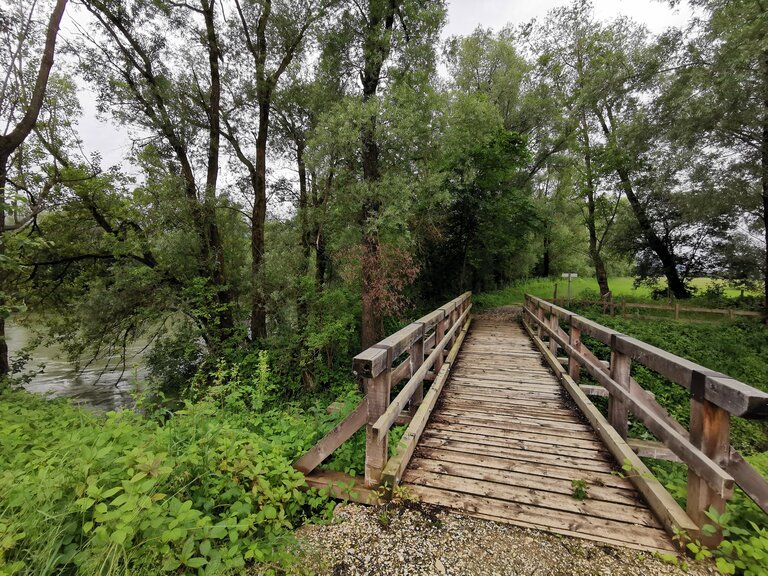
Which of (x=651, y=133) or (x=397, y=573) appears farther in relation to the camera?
(x=651, y=133)

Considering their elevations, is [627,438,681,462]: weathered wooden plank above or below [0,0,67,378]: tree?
below

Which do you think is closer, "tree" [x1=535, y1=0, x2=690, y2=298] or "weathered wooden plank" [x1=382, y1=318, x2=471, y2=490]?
"weathered wooden plank" [x1=382, y1=318, x2=471, y2=490]

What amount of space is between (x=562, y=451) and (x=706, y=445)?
1.18 metres

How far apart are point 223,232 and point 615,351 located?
422 inches

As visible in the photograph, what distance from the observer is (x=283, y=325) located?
944 cm

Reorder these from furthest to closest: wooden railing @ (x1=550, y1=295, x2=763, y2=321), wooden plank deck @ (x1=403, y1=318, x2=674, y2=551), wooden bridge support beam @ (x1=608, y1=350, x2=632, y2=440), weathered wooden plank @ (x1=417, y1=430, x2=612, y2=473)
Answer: wooden railing @ (x1=550, y1=295, x2=763, y2=321)
wooden bridge support beam @ (x1=608, y1=350, x2=632, y2=440)
weathered wooden plank @ (x1=417, y1=430, x2=612, y2=473)
wooden plank deck @ (x1=403, y1=318, x2=674, y2=551)

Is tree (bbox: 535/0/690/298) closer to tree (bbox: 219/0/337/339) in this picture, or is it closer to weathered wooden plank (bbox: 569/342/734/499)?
tree (bbox: 219/0/337/339)

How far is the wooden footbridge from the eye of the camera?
1.89m

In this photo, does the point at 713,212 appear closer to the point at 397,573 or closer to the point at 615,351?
the point at 615,351

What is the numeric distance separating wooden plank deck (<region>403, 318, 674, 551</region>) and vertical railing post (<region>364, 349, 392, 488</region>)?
0.29 metres

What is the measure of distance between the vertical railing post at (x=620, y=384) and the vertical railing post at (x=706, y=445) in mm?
927

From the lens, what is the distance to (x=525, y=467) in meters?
2.68

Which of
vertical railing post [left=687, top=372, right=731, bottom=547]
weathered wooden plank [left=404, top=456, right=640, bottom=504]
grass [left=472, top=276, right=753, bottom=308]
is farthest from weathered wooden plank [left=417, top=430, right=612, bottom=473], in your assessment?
grass [left=472, top=276, right=753, bottom=308]

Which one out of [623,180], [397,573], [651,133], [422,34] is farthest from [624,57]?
[397,573]
